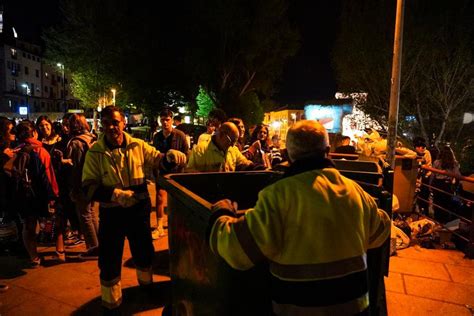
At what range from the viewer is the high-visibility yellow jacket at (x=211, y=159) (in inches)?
186

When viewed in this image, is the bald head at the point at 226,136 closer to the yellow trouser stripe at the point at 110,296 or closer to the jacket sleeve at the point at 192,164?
the jacket sleeve at the point at 192,164

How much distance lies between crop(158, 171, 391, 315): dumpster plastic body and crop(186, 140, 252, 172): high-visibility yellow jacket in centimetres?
82

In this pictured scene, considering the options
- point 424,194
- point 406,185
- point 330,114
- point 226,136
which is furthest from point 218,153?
point 330,114

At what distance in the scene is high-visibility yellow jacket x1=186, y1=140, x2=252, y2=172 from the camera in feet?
15.5

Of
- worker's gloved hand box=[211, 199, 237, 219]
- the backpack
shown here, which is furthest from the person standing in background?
worker's gloved hand box=[211, 199, 237, 219]

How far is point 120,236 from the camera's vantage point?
3707 mm

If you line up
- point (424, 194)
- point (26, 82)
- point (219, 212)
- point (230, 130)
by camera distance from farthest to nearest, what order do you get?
point (26, 82)
point (424, 194)
point (230, 130)
point (219, 212)

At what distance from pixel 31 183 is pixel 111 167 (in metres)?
1.98

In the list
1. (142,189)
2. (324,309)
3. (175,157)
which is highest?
(175,157)

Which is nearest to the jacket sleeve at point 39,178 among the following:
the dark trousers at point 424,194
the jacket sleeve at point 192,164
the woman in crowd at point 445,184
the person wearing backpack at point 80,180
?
the person wearing backpack at point 80,180

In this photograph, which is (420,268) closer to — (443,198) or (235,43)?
(443,198)

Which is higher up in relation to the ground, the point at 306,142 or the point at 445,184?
the point at 306,142

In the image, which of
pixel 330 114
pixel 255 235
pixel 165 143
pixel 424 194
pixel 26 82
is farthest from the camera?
pixel 26 82

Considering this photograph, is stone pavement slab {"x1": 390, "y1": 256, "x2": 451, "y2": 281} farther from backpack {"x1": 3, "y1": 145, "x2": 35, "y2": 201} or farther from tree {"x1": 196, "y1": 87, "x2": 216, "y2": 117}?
tree {"x1": 196, "y1": 87, "x2": 216, "y2": 117}
